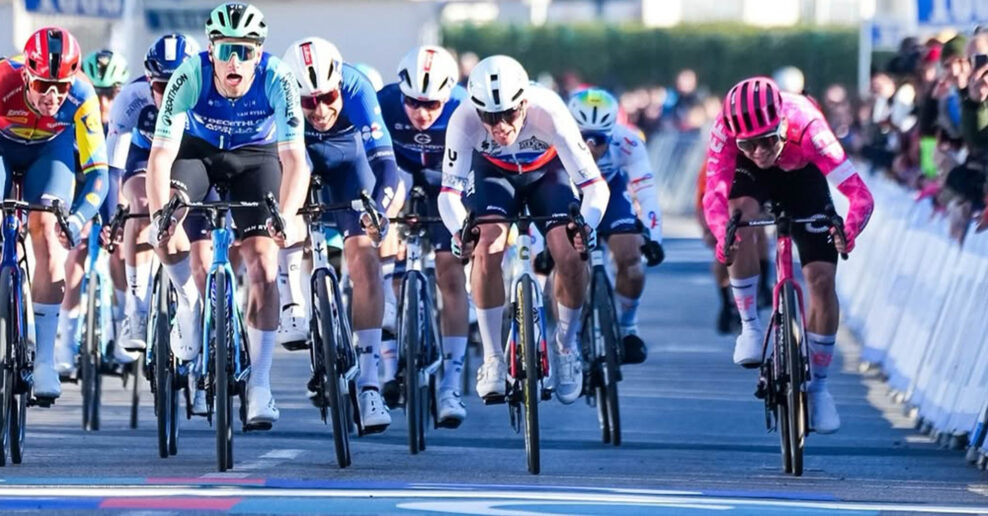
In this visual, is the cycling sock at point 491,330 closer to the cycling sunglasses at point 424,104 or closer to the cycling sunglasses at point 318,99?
the cycling sunglasses at point 318,99

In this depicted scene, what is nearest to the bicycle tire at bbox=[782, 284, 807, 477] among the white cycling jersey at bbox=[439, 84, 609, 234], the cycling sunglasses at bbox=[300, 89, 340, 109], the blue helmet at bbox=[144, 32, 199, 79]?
the white cycling jersey at bbox=[439, 84, 609, 234]

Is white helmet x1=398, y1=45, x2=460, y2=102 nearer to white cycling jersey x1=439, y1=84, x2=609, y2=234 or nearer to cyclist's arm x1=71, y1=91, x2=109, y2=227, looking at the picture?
white cycling jersey x1=439, y1=84, x2=609, y2=234

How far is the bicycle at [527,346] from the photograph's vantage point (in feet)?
38.5

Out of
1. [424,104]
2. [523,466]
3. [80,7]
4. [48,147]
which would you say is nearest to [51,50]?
[48,147]

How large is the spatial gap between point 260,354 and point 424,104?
260cm

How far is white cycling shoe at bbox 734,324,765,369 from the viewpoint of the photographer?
40.3ft

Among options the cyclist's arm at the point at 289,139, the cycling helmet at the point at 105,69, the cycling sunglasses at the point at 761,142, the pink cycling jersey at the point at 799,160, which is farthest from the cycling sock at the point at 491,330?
the cycling helmet at the point at 105,69

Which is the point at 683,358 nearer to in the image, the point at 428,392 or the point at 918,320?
the point at 918,320

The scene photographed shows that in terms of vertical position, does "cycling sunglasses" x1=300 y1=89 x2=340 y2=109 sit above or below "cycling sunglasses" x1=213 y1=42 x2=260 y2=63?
below

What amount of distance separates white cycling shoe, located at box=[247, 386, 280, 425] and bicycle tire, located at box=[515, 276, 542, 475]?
1.12 m

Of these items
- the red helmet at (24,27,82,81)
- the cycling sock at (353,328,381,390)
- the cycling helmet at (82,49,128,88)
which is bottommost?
the cycling sock at (353,328,381,390)

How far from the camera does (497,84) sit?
12.0 meters

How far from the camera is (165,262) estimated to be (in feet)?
40.3

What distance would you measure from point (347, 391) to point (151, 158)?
4.92ft
